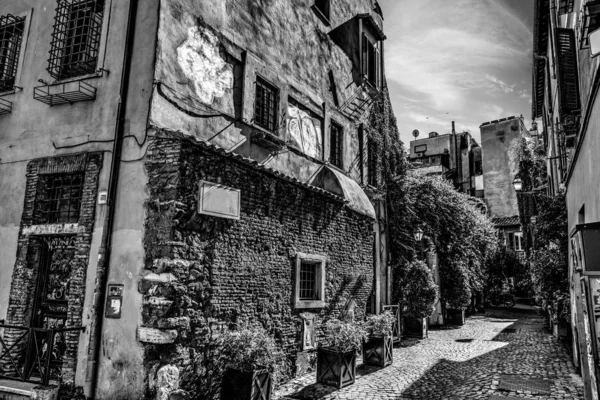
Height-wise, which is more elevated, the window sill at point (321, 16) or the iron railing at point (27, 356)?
the window sill at point (321, 16)

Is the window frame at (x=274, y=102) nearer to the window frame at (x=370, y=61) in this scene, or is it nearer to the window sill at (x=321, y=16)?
the window sill at (x=321, y=16)

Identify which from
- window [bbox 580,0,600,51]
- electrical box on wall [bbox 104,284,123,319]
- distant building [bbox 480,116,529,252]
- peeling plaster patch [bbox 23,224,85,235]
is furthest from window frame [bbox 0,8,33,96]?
distant building [bbox 480,116,529,252]

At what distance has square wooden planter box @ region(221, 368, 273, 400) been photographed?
22.7ft

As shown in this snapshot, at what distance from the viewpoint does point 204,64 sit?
8.80m

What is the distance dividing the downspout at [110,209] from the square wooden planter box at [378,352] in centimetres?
683

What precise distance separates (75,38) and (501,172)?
3710 centimetres

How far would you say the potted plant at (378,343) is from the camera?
10910mm

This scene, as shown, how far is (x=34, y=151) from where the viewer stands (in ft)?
27.8

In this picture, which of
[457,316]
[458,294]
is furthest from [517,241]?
[458,294]

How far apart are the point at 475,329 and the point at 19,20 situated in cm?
1937

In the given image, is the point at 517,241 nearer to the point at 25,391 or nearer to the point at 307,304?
the point at 307,304

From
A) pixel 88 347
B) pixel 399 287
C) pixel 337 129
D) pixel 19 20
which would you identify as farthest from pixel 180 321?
pixel 399 287

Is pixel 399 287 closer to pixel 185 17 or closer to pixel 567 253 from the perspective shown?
pixel 567 253

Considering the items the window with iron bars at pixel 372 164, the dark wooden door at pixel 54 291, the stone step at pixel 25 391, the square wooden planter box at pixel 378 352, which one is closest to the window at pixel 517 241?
the window with iron bars at pixel 372 164
